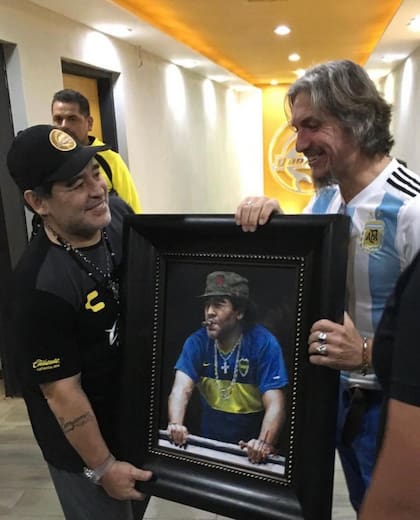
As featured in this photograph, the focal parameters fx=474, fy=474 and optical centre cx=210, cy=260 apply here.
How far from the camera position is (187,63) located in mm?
6098

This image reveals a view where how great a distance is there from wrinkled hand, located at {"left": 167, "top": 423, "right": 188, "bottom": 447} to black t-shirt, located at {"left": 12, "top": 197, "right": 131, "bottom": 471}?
0.56ft

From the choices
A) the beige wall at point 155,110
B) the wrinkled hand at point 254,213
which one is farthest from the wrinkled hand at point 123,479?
the beige wall at point 155,110

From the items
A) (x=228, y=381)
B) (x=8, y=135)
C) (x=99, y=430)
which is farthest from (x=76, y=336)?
(x=8, y=135)

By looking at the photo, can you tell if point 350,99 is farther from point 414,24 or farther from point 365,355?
point 414,24

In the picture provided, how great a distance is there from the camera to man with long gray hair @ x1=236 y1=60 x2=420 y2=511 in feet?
3.15

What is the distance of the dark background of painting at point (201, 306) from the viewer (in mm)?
829

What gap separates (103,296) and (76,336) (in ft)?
0.32

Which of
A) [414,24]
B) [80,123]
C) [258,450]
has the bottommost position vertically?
[258,450]

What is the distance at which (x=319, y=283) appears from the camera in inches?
31.2

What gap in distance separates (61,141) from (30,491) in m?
1.84

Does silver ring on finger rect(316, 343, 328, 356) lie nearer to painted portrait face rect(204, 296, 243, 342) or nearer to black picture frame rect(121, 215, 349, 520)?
black picture frame rect(121, 215, 349, 520)

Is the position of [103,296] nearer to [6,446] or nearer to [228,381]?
[228,381]

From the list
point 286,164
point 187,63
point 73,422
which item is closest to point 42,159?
point 73,422

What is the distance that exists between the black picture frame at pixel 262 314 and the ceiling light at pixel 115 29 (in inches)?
135
